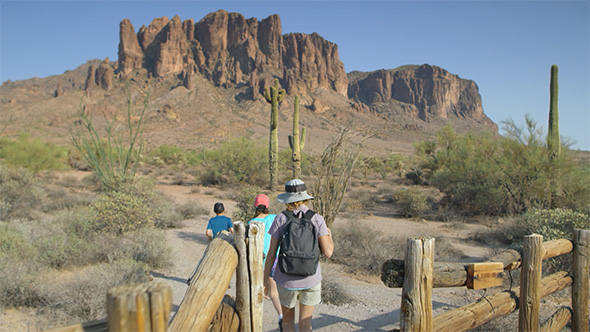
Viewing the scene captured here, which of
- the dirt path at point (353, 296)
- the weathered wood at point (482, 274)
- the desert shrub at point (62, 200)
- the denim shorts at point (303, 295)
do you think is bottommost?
the dirt path at point (353, 296)

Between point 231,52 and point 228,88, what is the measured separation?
2548 centimetres

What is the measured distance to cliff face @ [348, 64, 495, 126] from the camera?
143 meters

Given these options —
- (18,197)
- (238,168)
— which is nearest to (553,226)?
(18,197)

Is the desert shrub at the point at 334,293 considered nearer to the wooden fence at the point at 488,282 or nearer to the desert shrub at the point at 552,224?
the wooden fence at the point at 488,282

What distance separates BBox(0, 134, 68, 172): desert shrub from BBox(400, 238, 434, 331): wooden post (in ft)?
74.1

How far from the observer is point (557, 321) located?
3809mm

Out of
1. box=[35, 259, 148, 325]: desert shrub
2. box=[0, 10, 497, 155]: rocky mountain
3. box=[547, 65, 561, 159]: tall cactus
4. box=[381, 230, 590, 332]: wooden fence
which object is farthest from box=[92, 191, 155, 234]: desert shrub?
box=[0, 10, 497, 155]: rocky mountain

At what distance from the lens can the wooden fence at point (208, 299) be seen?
121 cm

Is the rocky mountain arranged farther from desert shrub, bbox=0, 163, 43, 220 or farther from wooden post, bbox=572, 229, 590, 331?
wooden post, bbox=572, 229, 590, 331

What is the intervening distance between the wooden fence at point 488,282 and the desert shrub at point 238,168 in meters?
19.3

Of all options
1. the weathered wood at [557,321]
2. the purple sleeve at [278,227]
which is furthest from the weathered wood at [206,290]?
the weathered wood at [557,321]

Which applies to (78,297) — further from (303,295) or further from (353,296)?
(353,296)

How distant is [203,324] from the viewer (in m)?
1.77

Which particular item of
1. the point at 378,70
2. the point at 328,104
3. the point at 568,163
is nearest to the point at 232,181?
the point at 568,163
